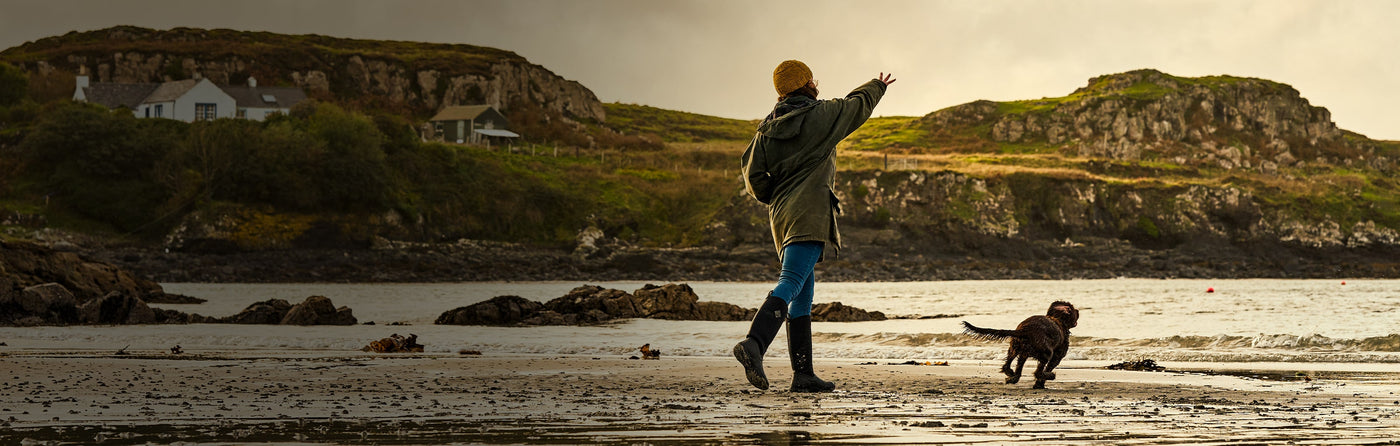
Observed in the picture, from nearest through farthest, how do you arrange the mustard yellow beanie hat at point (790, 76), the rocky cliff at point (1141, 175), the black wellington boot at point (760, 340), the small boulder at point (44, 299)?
1. the black wellington boot at point (760, 340)
2. the mustard yellow beanie hat at point (790, 76)
3. the small boulder at point (44, 299)
4. the rocky cliff at point (1141, 175)

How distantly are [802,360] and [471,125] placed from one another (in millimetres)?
92900

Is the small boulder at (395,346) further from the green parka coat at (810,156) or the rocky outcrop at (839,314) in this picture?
→ the rocky outcrop at (839,314)

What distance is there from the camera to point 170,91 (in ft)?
300

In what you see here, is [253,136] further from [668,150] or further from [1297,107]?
[1297,107]

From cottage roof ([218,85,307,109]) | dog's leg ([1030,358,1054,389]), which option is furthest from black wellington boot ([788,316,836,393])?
cottage roof ([218,85,307,109])

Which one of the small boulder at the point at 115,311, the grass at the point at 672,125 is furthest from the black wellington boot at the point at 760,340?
the grass at the point at 672,125

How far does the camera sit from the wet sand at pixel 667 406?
4.76m

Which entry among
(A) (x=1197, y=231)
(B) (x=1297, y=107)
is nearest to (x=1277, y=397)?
(A) (x=1197, y=231)

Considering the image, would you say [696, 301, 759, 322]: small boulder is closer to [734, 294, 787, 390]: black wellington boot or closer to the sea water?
the sea water

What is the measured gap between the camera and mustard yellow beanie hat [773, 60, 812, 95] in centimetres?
718

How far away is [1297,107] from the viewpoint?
346 feet

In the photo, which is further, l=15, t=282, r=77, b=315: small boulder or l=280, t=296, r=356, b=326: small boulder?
l=15, t=282, r=77, b=315: small boulder

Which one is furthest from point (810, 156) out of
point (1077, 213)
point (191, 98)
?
point (191, 98)

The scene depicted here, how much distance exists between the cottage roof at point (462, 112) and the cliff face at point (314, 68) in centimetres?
479
